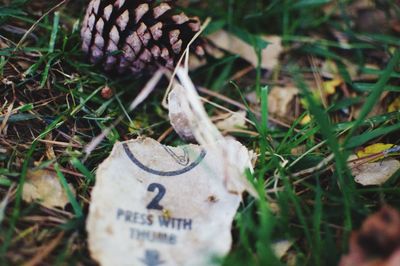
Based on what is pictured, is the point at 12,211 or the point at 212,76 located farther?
the point at 212,76

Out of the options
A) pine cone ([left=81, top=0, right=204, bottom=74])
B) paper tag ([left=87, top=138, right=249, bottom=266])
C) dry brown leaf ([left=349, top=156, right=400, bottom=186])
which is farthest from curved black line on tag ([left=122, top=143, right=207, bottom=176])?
dry brown leaf ([left=349, top=156, right=400, bottom=186])

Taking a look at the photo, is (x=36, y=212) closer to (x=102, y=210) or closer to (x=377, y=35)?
(x=102, y=210)

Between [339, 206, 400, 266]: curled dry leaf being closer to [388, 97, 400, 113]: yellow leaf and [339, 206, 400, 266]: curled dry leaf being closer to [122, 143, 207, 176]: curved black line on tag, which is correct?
[122, 143, 207, 176]: curved black line on tag

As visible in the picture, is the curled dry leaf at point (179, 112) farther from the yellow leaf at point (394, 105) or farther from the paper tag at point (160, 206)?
the yellow leaf at point (394, 105)

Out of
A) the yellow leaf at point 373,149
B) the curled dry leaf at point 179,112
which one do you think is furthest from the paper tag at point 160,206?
the yellow leaf at point 373,149

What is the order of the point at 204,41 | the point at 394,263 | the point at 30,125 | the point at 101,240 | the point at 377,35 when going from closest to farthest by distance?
the point at 394,263
the point at 101,240
the point at 30,125
the point at 204,41
the point at 377,35

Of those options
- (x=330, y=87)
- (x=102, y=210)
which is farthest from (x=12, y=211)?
(x=330, y=87)
